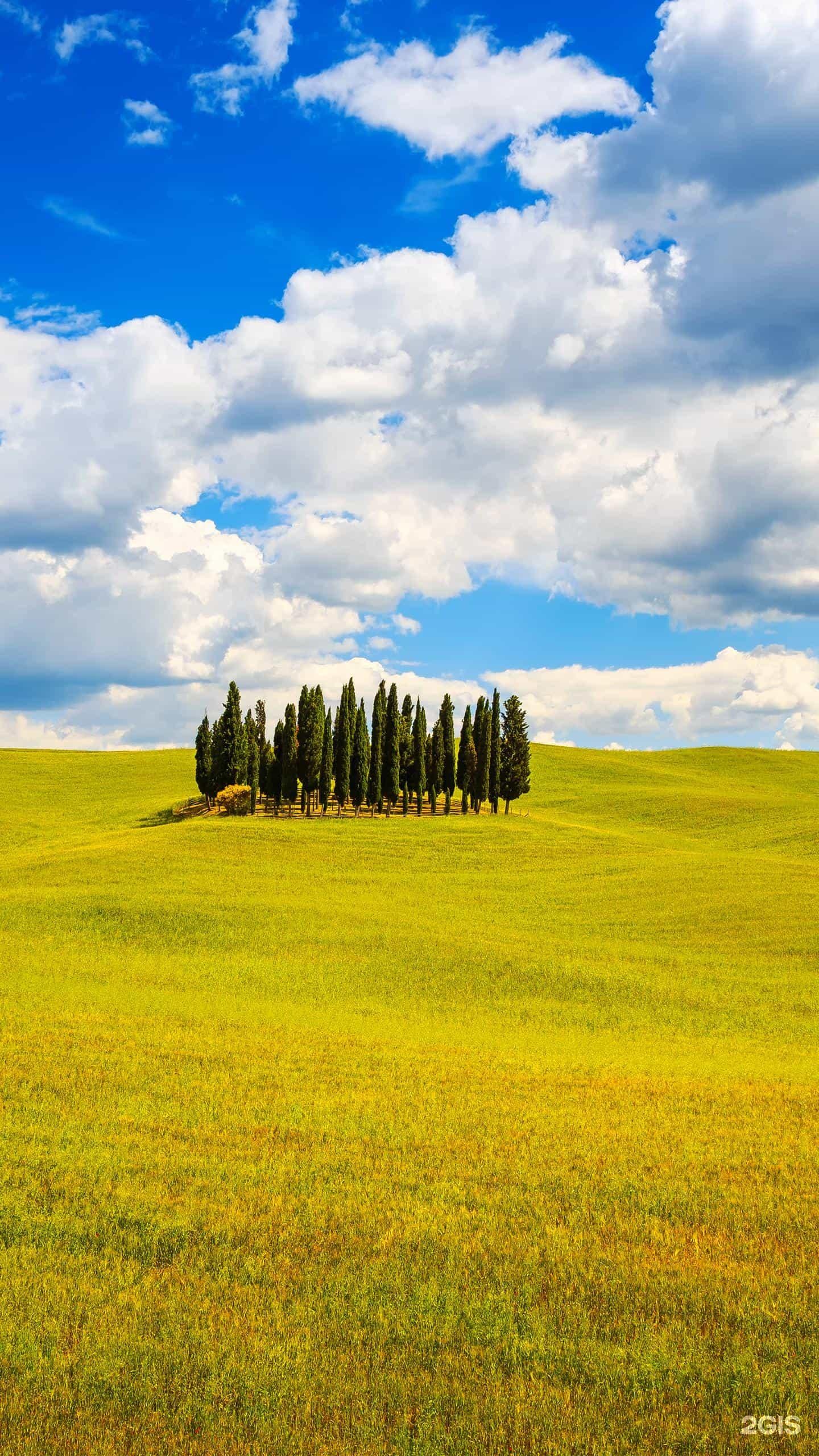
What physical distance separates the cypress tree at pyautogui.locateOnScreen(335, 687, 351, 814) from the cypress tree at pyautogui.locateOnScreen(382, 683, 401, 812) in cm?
433

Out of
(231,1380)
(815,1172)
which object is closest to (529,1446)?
(231,1380)

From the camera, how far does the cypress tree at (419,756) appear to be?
343ft

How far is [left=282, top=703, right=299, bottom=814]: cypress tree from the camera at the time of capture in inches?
4013

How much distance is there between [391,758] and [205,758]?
21419 mm

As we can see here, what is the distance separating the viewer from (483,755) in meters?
103

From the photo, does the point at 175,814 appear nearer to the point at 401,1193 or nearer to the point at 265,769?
the point at 265,769

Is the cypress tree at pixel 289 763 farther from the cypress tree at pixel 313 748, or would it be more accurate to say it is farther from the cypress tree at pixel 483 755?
the cypress tree at pixel 483 755

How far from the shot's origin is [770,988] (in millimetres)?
37719

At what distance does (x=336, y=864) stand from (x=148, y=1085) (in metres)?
45.5

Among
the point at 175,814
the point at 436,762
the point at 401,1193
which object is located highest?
the point at 436,762

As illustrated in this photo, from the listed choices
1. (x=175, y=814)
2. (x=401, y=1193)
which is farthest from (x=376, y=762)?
(x=401, y=1193)

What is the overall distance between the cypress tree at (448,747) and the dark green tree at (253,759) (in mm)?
22347

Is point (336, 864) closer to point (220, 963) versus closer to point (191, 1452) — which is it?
point (220, 963)

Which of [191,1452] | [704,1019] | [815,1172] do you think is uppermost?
[191,1452]
